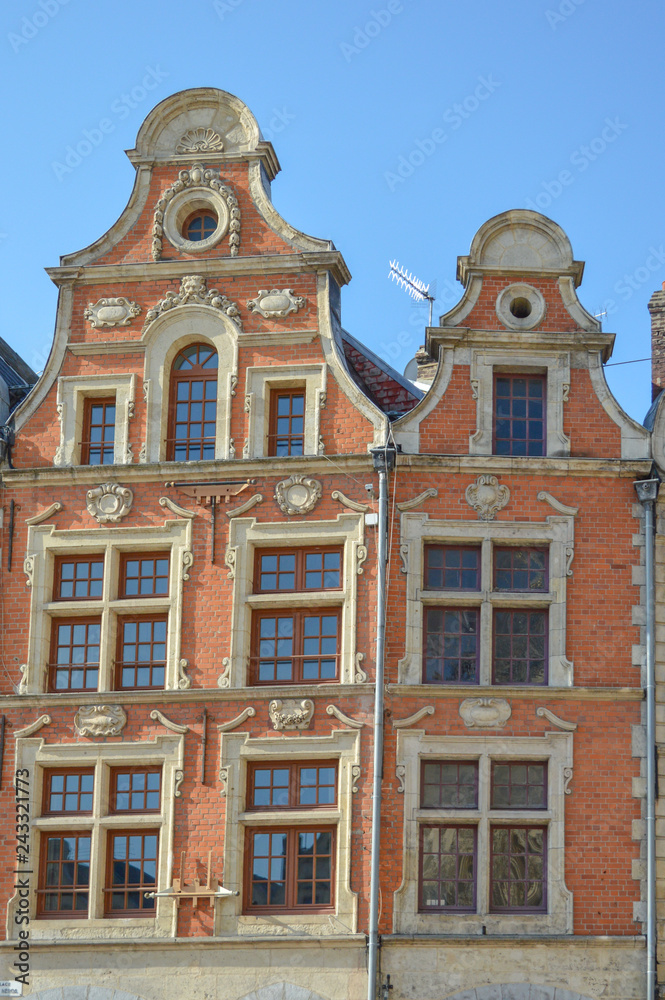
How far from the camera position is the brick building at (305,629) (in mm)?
22969

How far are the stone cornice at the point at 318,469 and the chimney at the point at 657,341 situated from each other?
2.32m

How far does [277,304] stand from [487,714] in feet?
23.1

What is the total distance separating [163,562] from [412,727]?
4555 millimetres

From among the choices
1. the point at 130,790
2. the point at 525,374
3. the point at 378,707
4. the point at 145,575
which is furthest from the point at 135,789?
the point at 525,374

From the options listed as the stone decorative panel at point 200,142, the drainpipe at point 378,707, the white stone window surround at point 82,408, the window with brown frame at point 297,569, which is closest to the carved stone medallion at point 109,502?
the white stone window surround at point 82,408

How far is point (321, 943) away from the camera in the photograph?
22703mm

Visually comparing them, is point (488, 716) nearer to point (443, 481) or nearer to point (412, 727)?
point (412, 727)

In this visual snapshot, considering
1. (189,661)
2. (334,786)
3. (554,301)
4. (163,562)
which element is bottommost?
(334,786)

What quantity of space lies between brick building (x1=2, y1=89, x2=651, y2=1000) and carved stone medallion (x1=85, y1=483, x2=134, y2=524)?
64 millimetres

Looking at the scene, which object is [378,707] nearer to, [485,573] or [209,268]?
[485,573]

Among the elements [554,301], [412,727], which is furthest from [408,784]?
[554,301]

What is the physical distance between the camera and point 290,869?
76.7 ft

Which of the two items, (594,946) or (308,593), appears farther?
(308,593)

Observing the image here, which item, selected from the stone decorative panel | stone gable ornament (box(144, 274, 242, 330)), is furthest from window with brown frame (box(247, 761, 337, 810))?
the stone decorative panel
